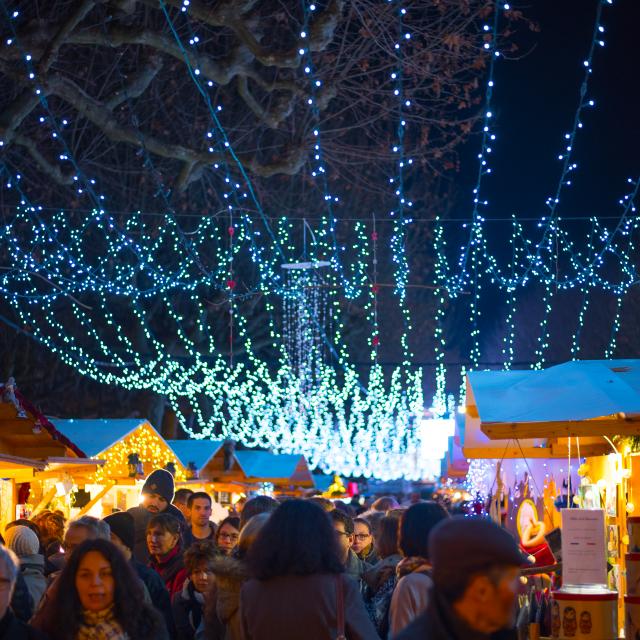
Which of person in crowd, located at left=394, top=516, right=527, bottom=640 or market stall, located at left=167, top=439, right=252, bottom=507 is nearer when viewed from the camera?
person in crowd, located at left=394, top=516, right=527, bottom=640

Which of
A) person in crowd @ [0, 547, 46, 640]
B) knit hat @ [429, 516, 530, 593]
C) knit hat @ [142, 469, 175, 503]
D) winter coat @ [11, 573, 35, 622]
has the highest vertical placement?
knit hat @ [142, 469, 175, 503]

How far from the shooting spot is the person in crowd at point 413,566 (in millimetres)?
4543

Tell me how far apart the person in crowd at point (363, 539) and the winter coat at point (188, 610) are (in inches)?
101

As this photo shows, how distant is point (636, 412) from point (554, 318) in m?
21.6

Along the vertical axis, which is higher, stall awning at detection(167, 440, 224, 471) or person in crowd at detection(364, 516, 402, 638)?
stall awning at detection(167, 440, 224, 471)

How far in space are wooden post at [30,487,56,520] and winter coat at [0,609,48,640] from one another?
10.1 m

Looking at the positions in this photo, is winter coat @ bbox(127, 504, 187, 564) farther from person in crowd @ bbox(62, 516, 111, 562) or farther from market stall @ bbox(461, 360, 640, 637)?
market stall @ bbox(461, 360, 640, 637)

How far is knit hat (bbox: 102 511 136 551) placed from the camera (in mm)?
6582

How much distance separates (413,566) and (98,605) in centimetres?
135

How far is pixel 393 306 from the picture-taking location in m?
32.0

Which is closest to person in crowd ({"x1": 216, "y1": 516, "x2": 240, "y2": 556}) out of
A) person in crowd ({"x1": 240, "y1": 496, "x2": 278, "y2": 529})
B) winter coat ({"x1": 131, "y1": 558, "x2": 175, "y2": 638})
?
person in crowd ({"x1": 240, "y1": 496, "x2": 278, "y2": 529})

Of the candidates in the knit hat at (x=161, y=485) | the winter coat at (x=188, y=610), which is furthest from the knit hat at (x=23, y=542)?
the knit hat at (x=161, y=485)

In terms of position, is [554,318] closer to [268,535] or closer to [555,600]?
[555,600]

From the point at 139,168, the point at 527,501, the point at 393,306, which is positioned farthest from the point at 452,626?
the point at 393,306
